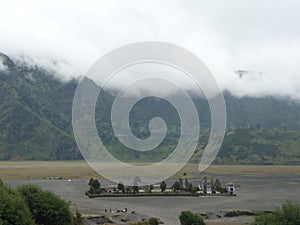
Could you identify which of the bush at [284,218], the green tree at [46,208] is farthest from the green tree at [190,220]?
the green tree at [46,208]

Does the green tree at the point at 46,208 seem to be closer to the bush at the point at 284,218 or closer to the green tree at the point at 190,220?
the green tree at the point at 190,220

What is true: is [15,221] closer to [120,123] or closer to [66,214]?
[66,214]

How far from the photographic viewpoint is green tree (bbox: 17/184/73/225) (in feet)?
118

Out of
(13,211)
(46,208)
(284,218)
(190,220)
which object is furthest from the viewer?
(190,220)

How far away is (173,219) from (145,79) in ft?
87.8

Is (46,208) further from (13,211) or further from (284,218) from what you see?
(284,218)

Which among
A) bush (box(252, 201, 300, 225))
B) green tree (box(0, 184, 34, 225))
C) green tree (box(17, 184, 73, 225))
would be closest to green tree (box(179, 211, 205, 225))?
bush (box(252, 201, 300, 225))

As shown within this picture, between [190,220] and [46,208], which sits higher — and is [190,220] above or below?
below

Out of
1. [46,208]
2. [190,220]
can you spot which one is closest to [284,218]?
[190,220]

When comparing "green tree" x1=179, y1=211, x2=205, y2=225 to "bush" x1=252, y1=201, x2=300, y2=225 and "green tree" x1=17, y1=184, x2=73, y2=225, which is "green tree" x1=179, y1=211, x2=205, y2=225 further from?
"green tree" x1=17, y1=184, x2=73, y2=225

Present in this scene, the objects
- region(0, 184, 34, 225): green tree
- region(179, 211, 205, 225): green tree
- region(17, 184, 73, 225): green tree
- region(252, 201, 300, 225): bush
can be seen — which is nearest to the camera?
region(0, 184, 34, 225): green tree

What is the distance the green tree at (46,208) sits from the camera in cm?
3600

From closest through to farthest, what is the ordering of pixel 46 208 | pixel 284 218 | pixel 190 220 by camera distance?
pixel 284 218 → pixel 46 208 → pixel 190 220

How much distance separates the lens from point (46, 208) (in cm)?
3612
